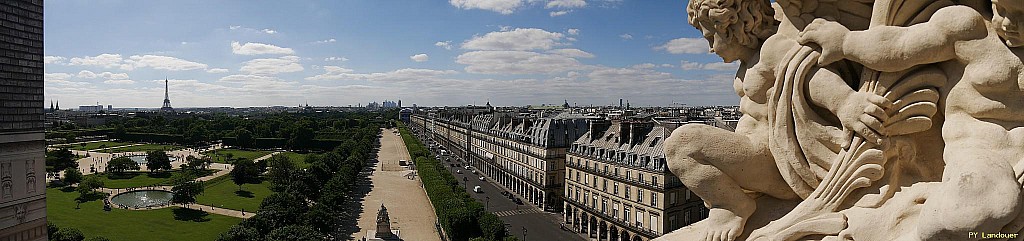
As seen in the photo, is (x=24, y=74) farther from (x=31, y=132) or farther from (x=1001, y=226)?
(x=1001, y=226)

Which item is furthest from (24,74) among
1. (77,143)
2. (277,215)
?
(77,143)

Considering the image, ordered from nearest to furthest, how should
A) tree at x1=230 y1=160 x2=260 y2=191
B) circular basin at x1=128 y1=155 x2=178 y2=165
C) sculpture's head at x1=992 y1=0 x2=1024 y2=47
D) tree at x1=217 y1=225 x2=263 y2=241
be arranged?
sculpture's head at x1=992 y1=0 x2=1024 y2=47, tree at x1=217 y1=225 x2=263 y2=241, tree at x1=230 y1=160 x2=260 y2=191, circular basin at x1=128 y1=155 x2=178 y2=165

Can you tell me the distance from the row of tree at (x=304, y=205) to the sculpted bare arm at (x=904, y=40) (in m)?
25.9

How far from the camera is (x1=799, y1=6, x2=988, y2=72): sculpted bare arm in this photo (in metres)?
5.05

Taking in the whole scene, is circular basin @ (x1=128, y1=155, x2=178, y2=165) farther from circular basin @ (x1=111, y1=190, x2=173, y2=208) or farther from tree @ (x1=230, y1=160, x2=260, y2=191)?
circular basin @ (x1=111, y1=190, x2=173, y2=208)

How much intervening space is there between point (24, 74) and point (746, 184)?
1976cm

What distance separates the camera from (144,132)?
117438 mm

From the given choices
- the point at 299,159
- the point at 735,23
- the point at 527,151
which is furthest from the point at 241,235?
the point at 299,159

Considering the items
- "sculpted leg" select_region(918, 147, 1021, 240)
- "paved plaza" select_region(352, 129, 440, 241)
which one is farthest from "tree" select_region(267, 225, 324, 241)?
"sculpted leg" select_region(918, 147, 1021, 240)

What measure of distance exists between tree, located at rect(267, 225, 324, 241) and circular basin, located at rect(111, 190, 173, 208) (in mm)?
23947

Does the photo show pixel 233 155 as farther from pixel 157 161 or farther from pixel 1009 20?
pixel 1009 20

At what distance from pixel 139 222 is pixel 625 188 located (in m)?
31.7

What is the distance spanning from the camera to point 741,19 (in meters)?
6.80

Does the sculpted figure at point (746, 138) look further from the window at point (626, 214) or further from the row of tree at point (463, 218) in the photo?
the window at point (626, 214)
